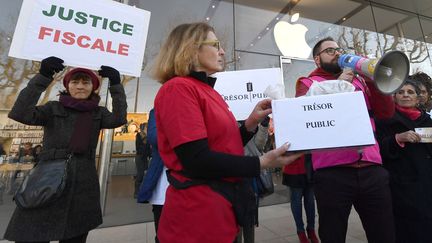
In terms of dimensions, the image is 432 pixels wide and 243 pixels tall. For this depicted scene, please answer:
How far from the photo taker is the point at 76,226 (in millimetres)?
1699

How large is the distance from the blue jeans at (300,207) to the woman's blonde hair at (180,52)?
106 inches

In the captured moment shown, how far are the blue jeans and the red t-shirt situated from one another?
2.57 metres

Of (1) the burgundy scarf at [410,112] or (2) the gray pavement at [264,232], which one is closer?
(1) the burgundy scarf at [410,112]

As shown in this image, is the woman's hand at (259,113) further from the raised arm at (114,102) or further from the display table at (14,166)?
the display table at (14,166)

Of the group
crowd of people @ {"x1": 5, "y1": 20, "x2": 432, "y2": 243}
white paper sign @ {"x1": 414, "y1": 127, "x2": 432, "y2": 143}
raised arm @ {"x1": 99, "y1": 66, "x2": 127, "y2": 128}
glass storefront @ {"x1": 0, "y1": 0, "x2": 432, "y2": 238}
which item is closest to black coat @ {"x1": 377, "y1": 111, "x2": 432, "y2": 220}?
crowd of people @ {"x1": 5, "y1": 20, "x2": 432, "y2": 243}

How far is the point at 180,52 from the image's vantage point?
1.32 meters

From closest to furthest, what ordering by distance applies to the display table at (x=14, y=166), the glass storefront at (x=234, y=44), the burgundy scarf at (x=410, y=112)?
the burgundy scarf at (x=410, y=112) → the display table at (x=14, y=166) → the glass storefront at (x=234, y=44)

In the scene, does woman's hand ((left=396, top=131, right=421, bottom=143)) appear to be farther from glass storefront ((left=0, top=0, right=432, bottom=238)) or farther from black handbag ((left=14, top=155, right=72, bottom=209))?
black handbag ((left=14, top=155, right=72, bottom=209))

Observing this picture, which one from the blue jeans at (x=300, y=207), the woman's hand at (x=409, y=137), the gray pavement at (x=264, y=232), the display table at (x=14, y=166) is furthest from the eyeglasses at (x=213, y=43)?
the display table at (x=14, y=166)

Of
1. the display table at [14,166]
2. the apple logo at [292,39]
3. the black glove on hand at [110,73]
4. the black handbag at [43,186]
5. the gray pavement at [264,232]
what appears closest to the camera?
the black handbag at [43,186]

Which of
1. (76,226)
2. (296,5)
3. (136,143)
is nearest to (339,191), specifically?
(76,226)

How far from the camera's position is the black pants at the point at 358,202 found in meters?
1.62

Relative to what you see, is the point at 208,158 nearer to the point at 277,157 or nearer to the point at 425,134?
the point at 277,157

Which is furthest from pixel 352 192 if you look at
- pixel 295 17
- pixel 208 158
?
pixel 295 17
